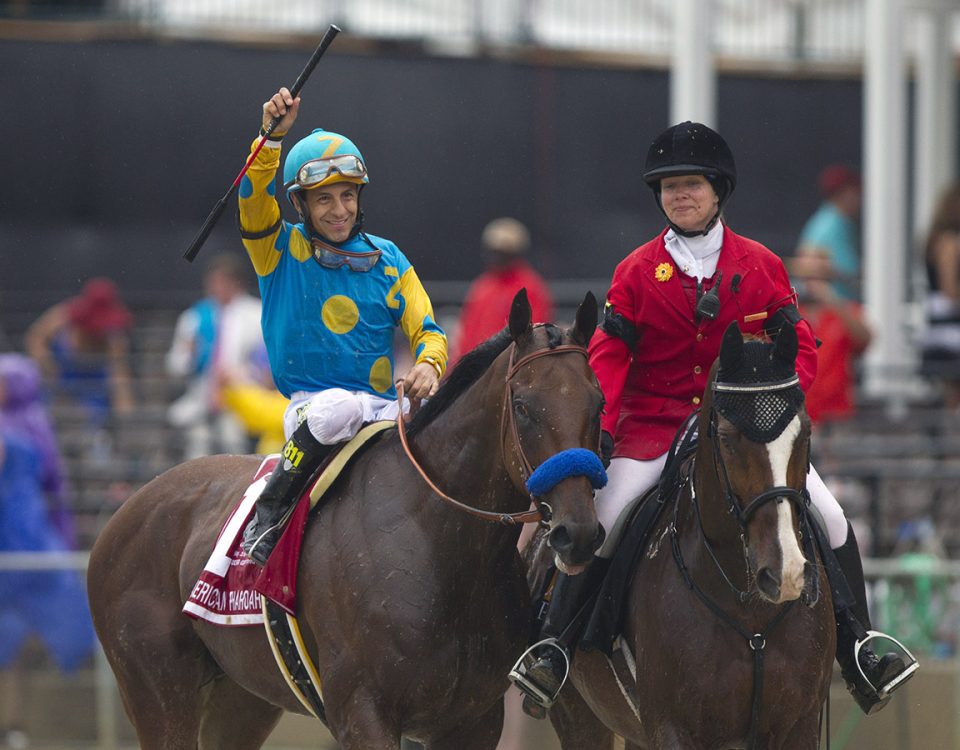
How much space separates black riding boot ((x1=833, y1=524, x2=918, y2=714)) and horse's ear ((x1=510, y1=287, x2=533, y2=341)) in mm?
1353

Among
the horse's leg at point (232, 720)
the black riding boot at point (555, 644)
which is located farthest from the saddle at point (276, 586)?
the black riding boot at point (555, 644)

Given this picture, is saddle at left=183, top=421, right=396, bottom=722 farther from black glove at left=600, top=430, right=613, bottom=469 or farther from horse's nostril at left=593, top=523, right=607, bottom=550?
horse's nostril at left=593, top=523, right=607, bottom=550

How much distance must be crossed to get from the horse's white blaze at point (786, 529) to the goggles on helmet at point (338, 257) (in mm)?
1975

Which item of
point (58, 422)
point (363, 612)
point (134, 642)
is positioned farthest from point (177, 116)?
point (363, 612)

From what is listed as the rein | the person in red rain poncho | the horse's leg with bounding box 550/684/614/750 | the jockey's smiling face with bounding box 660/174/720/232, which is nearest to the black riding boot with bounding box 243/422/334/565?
the rein

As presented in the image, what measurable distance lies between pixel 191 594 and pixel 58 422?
778cm

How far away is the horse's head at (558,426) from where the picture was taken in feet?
18.1

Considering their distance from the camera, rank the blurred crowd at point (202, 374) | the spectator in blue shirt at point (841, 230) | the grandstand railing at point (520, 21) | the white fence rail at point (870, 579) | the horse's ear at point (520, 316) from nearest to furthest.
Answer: the horse's ear at point (520, 316) → the white fence rail at point (870, 579) → the blurred crowd at point (202, 374) → the spectator in blue shirt at point (841, 230) → the grandstand railing at point (520, 21)

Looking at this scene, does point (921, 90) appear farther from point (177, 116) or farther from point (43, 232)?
point (43, 232)

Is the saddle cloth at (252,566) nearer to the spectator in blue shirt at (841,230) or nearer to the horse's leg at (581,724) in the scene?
the horse's leg at (581,724)

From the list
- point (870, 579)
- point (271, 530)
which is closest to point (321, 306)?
point (271, 530)

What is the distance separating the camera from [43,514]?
1191 centimetres

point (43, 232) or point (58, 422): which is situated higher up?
point (43, 232)

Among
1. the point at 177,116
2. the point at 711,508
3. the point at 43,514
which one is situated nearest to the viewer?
the point at 711,508
